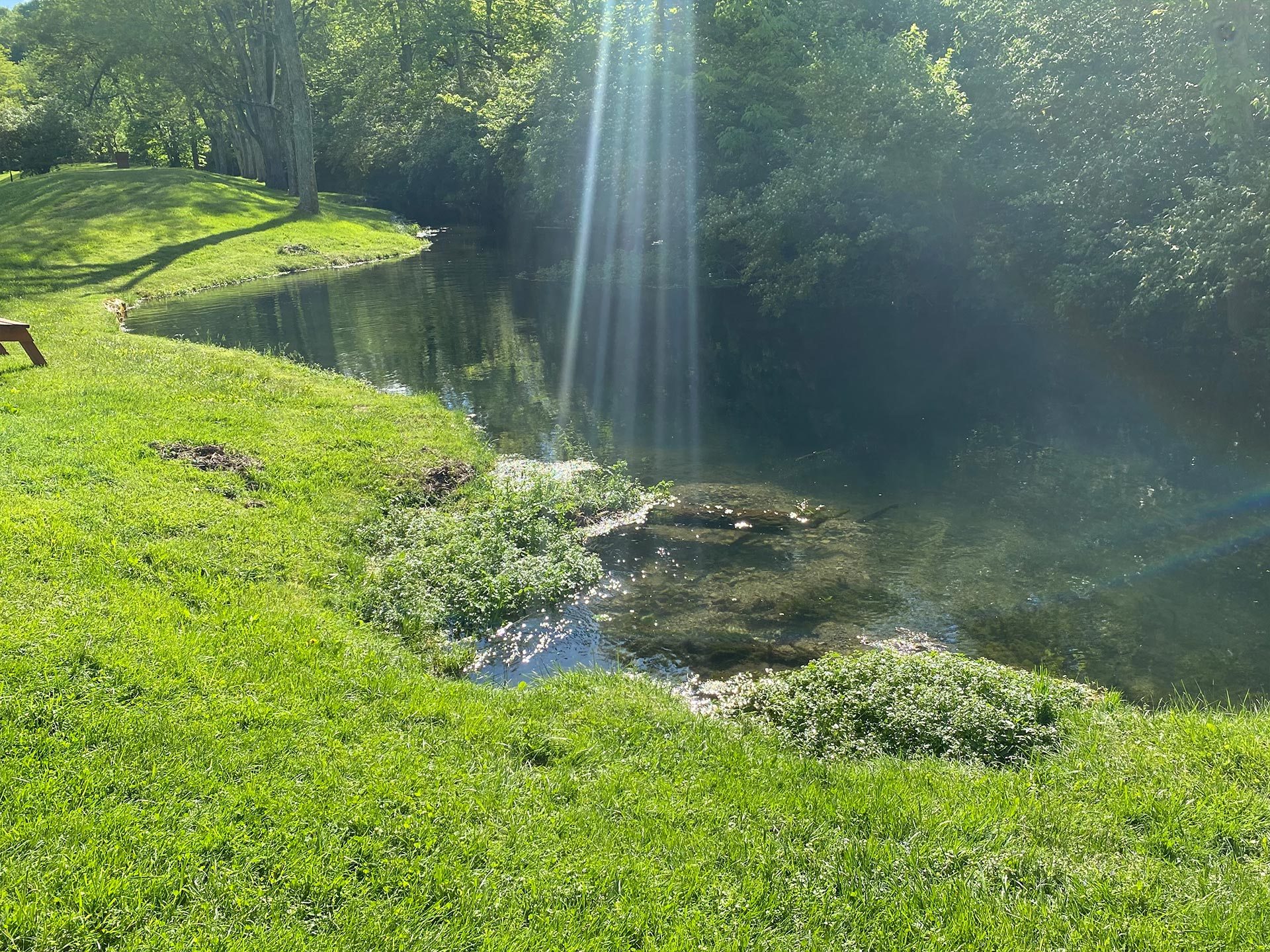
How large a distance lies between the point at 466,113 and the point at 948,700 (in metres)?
64.0

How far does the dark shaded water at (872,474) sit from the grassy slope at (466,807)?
2.11 m

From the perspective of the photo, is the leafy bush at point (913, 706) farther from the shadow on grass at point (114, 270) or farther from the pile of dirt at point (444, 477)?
the shadow on grass at point (114, 270)

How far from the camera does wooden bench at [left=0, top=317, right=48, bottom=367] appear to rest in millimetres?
15133

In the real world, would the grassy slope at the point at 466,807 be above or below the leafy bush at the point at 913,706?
above

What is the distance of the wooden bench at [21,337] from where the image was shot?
1513 cm

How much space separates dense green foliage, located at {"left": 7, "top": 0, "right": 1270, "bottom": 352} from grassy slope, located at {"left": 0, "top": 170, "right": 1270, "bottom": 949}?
16887 millimetres

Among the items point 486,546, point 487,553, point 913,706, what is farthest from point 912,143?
point 913,706

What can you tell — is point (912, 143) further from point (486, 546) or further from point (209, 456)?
point (209, 456)

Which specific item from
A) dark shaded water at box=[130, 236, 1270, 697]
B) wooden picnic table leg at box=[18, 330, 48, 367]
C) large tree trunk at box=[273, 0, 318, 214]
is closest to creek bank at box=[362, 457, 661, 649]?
dark shaded water at box=[130, 236, 1270, 697]

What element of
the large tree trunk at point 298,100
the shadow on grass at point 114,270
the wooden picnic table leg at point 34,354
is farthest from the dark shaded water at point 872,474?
the large tree trunk at point 298,100

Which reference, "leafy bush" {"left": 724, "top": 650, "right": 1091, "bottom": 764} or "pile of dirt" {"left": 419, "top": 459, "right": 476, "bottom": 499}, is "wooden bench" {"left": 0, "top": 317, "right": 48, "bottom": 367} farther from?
→ "leafy bush" {"left": 724, "top": 650, "right": 1091, "bottom": 764}

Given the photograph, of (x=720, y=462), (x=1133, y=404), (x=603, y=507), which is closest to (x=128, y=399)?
(x=603, y=507)

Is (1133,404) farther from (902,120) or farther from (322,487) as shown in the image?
(322,487)

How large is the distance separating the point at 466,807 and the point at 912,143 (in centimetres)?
2527
